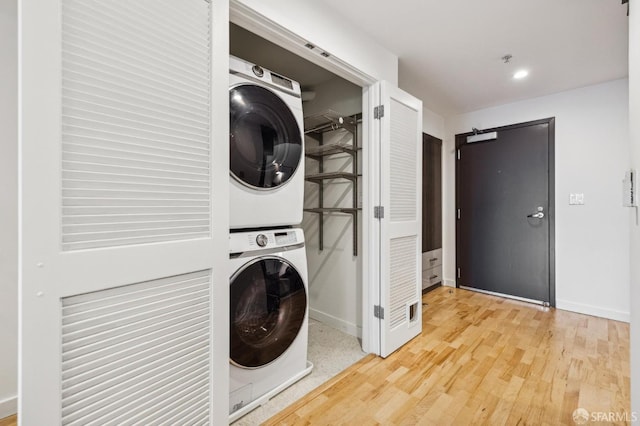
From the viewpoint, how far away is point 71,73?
81cm

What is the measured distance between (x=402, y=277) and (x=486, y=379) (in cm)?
80

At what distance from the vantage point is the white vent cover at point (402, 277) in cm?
211

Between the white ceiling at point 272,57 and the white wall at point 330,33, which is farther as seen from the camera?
the white ceiling at point 272,57

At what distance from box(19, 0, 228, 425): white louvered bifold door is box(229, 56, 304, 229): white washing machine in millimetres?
231

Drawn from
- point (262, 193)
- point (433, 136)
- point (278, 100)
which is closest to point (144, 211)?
point (262, 193)

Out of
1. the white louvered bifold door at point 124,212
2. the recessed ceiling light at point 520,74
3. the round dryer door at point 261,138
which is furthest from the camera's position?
the recessed ceiling light at point 520,74

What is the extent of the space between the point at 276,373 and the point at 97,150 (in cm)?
140

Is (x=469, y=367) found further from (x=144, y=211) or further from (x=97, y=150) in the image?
(x=97, y=150)

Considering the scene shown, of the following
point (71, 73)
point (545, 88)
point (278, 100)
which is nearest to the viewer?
point (71, 73)

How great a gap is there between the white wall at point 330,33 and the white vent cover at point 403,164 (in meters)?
0.31

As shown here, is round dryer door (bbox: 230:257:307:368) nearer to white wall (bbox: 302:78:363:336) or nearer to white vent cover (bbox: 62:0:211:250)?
white vent cover (bbox: 62:0:211:250)

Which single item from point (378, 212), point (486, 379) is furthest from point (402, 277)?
point (486, 379)
